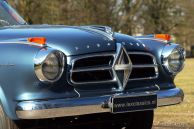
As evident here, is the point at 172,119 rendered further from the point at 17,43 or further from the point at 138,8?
the point at 138,8

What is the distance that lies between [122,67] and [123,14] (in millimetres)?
41429

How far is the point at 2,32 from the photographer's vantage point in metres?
5.34

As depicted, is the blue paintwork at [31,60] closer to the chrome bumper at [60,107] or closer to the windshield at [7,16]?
the chrome bumper at [60,107]

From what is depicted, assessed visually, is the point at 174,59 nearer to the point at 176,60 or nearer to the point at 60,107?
the point at 176,60

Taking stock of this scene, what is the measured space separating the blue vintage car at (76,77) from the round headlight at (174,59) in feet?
0.05

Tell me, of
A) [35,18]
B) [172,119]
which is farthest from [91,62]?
[35,18]

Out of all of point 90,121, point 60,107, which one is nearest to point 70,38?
point 60,107

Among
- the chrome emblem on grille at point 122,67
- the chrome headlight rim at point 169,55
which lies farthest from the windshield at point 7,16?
the chrome headlight rim at point 169,55

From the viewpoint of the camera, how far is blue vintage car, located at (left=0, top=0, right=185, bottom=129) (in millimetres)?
4766

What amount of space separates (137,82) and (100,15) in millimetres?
37386

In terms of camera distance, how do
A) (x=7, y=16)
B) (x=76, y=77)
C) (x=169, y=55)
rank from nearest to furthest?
(x=76, y=77)
(x=169, y=55)
(x=7, y=16)

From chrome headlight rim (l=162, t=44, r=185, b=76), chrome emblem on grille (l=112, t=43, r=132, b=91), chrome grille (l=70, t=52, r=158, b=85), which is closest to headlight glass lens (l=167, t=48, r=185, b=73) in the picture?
chrome headlight rim (l=162, t=44, r=185, b=76)

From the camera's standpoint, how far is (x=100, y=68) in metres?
5.03

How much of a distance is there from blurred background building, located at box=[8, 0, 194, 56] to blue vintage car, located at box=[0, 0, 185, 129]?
1106 inches
